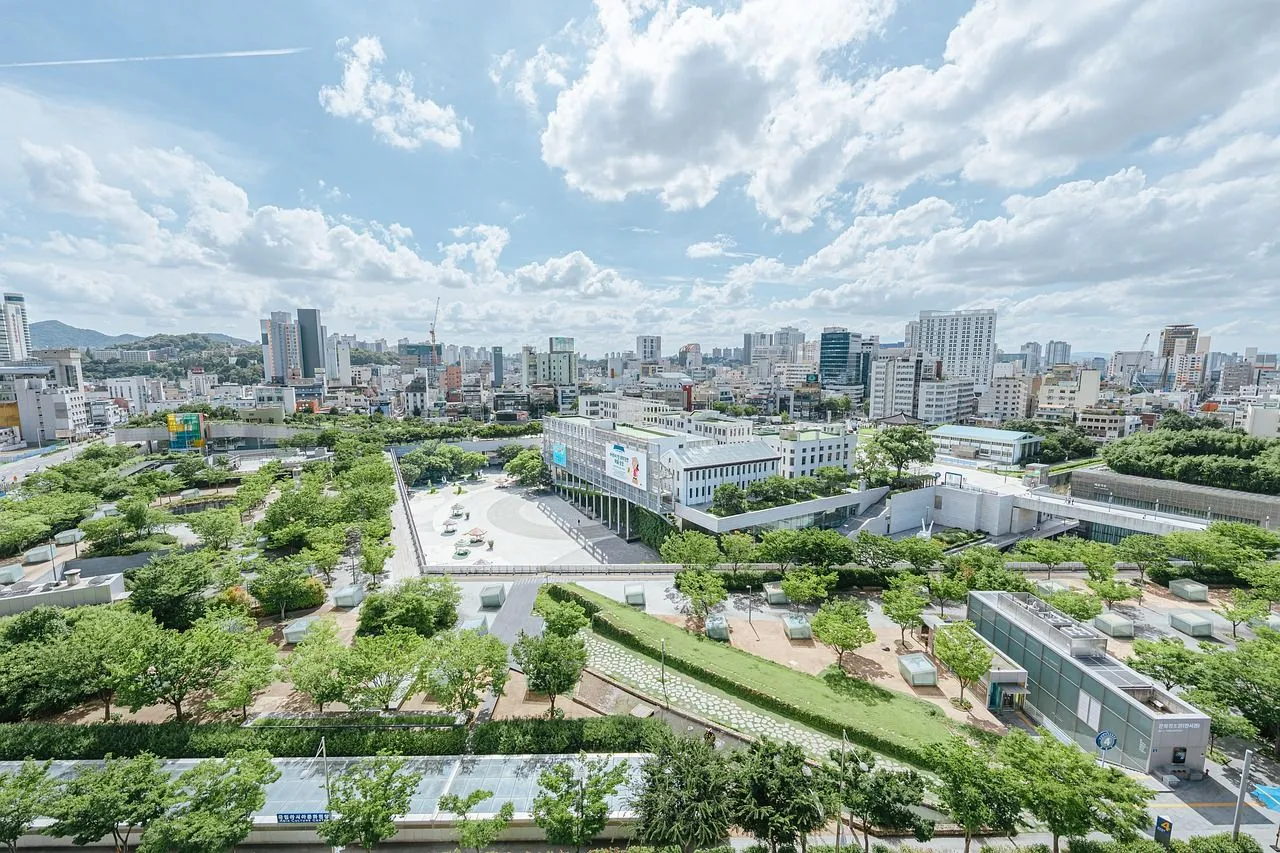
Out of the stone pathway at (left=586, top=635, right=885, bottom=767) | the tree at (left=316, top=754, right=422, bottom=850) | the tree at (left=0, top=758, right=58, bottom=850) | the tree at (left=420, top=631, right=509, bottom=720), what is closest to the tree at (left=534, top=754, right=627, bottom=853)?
the tree at (left=316, top=754, right=422, bottom=850)

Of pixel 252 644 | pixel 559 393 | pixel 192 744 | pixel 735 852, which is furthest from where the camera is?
pixel 559 393

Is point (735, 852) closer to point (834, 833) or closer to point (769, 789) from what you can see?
point (769, 789)

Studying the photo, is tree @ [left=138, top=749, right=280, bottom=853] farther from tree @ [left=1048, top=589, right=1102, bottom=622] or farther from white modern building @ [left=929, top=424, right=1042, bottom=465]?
white modern building @ [left=929, top=424, right=1042, bottom=465]

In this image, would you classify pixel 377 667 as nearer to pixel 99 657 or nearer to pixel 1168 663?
pixel 99 657

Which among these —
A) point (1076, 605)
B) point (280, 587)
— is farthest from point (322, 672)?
point (1076, 605)

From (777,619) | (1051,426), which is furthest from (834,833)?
(1051,426)

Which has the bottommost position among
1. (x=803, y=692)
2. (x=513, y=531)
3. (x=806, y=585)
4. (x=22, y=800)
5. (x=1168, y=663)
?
(x=513, y=531)
